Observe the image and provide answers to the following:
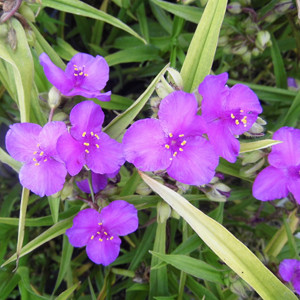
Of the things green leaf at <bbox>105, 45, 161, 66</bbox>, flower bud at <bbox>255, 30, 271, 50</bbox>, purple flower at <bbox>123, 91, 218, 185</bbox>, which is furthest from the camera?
green leaf at <bbox>105, 45, 161, 66</bbox>

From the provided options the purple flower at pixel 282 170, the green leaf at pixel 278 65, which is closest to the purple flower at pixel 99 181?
the purple flower at pixel 282 170

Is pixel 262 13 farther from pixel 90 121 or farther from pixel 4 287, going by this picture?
pixel 4 287

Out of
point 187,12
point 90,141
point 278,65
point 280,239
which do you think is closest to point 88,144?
point 90,141

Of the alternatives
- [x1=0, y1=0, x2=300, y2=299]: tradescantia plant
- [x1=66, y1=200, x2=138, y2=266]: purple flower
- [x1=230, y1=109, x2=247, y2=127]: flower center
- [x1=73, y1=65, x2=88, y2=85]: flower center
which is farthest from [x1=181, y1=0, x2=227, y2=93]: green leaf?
[x1=66, y1=200, x2=138, y2=266]: purple flower

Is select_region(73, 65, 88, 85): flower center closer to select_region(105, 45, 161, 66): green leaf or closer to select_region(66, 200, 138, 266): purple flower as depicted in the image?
select_region(66, 200, 138, 266): purple flower

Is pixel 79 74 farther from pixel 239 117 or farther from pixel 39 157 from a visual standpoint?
pixel 239 117
